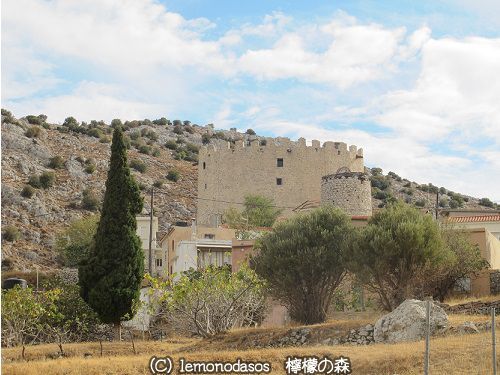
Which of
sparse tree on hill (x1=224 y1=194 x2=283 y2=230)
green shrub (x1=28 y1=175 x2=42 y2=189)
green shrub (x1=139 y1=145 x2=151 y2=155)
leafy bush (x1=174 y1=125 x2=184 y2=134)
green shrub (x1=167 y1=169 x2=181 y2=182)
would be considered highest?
leafy bush (x1=174 y1=125 x2=184 y2=134)

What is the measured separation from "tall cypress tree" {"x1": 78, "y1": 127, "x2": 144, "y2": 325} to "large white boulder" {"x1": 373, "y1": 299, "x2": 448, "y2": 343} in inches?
331

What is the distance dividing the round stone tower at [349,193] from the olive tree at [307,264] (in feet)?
64.3

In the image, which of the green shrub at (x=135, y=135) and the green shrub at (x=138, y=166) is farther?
the green shrub at (x=135, y=135)

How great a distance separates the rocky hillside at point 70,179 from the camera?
5759 centimetres

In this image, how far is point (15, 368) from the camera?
18.1 m

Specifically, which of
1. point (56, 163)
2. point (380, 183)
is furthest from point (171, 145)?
point (380, 183)

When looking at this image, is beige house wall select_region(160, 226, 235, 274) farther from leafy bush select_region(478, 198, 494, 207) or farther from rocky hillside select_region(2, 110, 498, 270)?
leafy bush select_region(478, 198, 494, 207)

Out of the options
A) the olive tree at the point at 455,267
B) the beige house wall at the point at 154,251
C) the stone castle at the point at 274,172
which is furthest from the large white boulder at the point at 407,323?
the stone castle at the point at 274,172

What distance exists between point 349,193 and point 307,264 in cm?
2162

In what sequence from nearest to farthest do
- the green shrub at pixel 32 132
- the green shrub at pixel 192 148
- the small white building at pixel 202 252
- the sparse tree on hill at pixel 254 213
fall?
the small white building at pixel 202 252 < the sparse tree on hill at pixel 254 213 < the green shrub at pixel 32 132 < the green shrub at pixel 192 148

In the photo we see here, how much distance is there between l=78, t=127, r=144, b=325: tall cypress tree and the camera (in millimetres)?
25141

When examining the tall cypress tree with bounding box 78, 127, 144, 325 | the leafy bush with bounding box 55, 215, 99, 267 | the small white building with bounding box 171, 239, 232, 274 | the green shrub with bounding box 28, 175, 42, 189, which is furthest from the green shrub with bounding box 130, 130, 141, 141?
the tall cypress tree with bounding box 78, 127, 144, 325

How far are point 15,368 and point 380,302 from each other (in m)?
13.6

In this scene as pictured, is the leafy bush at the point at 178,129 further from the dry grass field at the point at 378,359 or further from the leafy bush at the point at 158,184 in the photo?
the dry grass field at the point at 378,359
